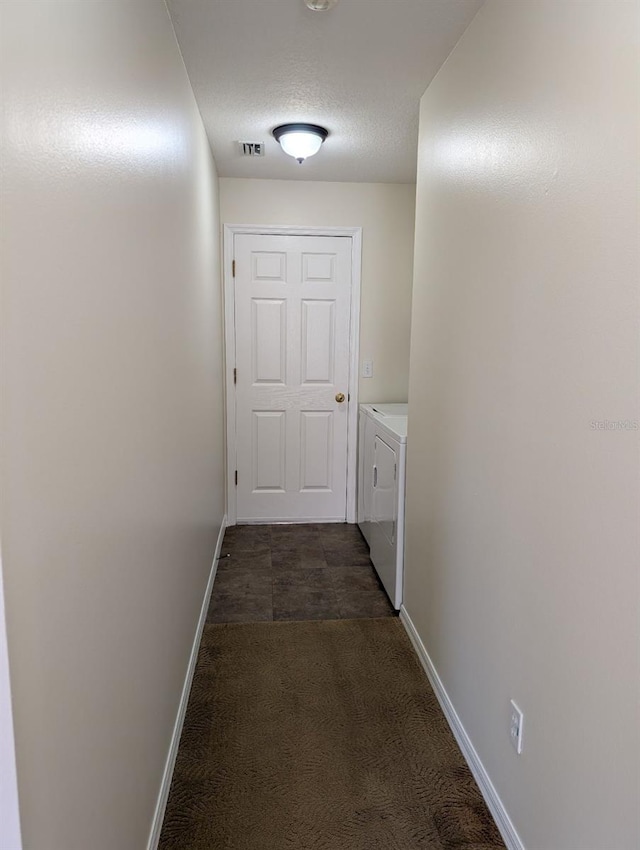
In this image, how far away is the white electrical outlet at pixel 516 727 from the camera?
1534 mm

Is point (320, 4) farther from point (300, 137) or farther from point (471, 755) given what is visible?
point (471, 755)

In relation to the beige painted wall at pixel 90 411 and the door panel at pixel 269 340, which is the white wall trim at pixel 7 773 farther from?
the door panel at pixel 269 340

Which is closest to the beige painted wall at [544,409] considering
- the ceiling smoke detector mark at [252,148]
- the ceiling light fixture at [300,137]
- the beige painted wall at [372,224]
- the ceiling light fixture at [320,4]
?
the ceiling light fixture at [320,4]

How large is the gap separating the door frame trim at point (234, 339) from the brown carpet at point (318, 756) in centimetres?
164

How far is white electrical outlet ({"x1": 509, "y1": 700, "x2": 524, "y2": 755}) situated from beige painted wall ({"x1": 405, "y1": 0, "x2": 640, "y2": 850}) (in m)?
0.03

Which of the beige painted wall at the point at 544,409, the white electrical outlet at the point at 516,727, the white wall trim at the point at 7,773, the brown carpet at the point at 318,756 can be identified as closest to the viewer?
the white wall trim at the point at 7,773

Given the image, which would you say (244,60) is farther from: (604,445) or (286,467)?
(286,467)

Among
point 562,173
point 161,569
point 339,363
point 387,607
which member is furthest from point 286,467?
Result: point 562,173

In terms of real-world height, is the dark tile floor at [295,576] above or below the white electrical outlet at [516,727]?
below

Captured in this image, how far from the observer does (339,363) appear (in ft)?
13.7

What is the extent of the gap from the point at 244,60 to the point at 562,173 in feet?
4.81

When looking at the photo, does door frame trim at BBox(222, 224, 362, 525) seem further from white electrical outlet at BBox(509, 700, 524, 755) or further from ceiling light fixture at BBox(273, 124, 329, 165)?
white electrical outlet at BBox(509, 700, 524, 755)

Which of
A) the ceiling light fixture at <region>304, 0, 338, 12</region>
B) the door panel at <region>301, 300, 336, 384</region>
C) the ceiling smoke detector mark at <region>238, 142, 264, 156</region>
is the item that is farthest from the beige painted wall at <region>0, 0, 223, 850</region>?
the door panel at <region>301, 300, 336, 384</region>

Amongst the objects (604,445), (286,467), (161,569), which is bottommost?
(286,467)
